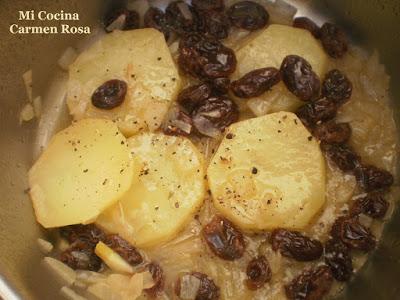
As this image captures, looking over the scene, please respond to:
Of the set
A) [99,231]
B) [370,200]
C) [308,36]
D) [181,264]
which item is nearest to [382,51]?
[308,36]

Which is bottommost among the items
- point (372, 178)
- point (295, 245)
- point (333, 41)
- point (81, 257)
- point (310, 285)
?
point (81, 257)

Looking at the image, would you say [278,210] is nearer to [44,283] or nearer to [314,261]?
[314,261]

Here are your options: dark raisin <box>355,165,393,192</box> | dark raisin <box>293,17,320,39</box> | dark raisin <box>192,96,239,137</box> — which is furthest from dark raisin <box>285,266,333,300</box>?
dark raisin <box>293,17,320,39</box>

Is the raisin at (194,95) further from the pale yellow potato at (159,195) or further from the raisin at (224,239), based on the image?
the raisin at (224,239)

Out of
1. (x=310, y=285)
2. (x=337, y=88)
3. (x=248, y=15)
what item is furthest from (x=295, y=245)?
(x=248, y=15)

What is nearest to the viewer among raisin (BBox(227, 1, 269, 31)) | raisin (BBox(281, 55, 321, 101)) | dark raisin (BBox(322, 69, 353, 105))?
raisin (BBox(281, 55, 321, 101))

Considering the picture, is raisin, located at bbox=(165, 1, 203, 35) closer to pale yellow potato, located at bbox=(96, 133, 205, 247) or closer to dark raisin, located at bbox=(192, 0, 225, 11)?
dark raisin, located at bbox=(192, 0, 225, 11)

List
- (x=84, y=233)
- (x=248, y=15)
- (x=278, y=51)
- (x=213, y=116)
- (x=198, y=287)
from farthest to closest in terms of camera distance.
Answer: (x=248, y=15)
(x=278, y=51)
(x=213, y=116)
(x=84, y=233)
(x=198, y=287)

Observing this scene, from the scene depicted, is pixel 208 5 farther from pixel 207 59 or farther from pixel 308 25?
pixel 308 25
